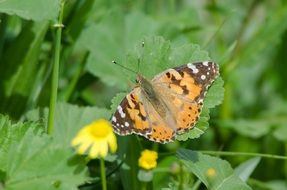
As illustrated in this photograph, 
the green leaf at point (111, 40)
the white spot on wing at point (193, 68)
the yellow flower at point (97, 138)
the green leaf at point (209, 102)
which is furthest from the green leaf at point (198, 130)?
the green leaf at point (111, 40)

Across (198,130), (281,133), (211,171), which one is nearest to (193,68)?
(198,130)

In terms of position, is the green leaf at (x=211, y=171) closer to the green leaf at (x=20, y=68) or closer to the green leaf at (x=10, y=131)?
the green leaf at (x=10, y=131)

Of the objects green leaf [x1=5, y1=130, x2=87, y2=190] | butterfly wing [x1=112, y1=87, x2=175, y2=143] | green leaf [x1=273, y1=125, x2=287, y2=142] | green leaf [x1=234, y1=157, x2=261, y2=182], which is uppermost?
butterfly wing [x1=112, y1=87, x2=175, y2=143]

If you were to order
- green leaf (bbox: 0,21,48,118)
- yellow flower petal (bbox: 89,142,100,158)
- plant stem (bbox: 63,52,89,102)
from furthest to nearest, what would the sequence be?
plant stem (bbox: 63,52,89,102), green leaf (bbox: 0,21,48,118), yellow flower petal (bbox: 89,142,100,158)

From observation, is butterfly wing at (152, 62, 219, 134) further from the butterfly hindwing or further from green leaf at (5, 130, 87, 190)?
green leaf at (5, 130, 87, 190)

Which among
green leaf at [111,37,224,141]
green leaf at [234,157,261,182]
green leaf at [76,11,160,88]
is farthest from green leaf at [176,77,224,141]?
green leaf at [76,11,160,88]
